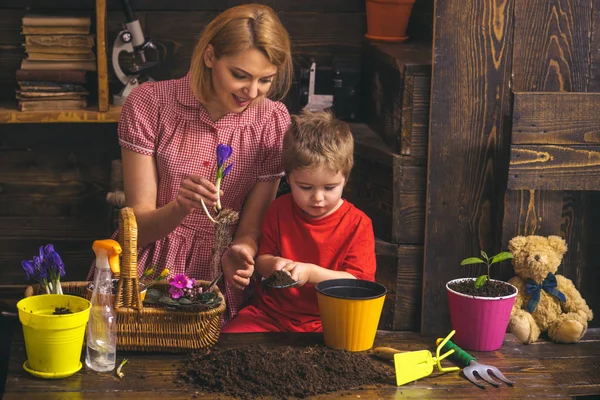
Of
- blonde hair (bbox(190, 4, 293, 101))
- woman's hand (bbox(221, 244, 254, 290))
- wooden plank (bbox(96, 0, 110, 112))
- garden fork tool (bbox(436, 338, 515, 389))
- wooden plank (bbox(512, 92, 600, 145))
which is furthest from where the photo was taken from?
wooden plank (bbox(96, 0, 110, 112))

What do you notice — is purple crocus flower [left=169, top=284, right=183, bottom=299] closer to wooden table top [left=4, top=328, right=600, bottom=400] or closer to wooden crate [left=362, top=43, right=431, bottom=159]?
wooden table top [left=4, top=328, right=600, bottom=400]

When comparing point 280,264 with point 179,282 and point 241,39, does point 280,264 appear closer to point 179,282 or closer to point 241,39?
point 179,282

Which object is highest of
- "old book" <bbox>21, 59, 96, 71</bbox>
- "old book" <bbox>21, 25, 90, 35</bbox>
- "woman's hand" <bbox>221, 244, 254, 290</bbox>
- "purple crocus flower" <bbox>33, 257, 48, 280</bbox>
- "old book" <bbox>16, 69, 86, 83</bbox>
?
"old book" <bbox>21, 25, 90, 35</bbox>

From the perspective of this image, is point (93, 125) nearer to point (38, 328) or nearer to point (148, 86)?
point (148, 86)

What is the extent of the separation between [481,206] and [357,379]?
1.19 metres

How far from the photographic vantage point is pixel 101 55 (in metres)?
3.06

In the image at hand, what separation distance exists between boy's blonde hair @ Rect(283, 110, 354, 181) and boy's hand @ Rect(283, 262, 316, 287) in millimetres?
263

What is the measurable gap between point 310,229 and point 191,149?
420 mm

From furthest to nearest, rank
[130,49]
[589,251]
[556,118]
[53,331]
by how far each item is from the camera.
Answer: [130,49] → [589,251] → [556,118] → [53,331]

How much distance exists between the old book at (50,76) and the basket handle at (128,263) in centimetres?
148

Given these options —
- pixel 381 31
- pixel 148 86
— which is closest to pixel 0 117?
pixel 148 86

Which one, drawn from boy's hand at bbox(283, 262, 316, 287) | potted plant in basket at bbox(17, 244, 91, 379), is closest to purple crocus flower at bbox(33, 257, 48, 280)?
potted plant in basket at bbox(17, 244, 91, 379)

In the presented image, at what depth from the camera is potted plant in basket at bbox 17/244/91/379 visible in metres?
1.72

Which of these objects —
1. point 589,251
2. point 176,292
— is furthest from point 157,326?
point 589,251
